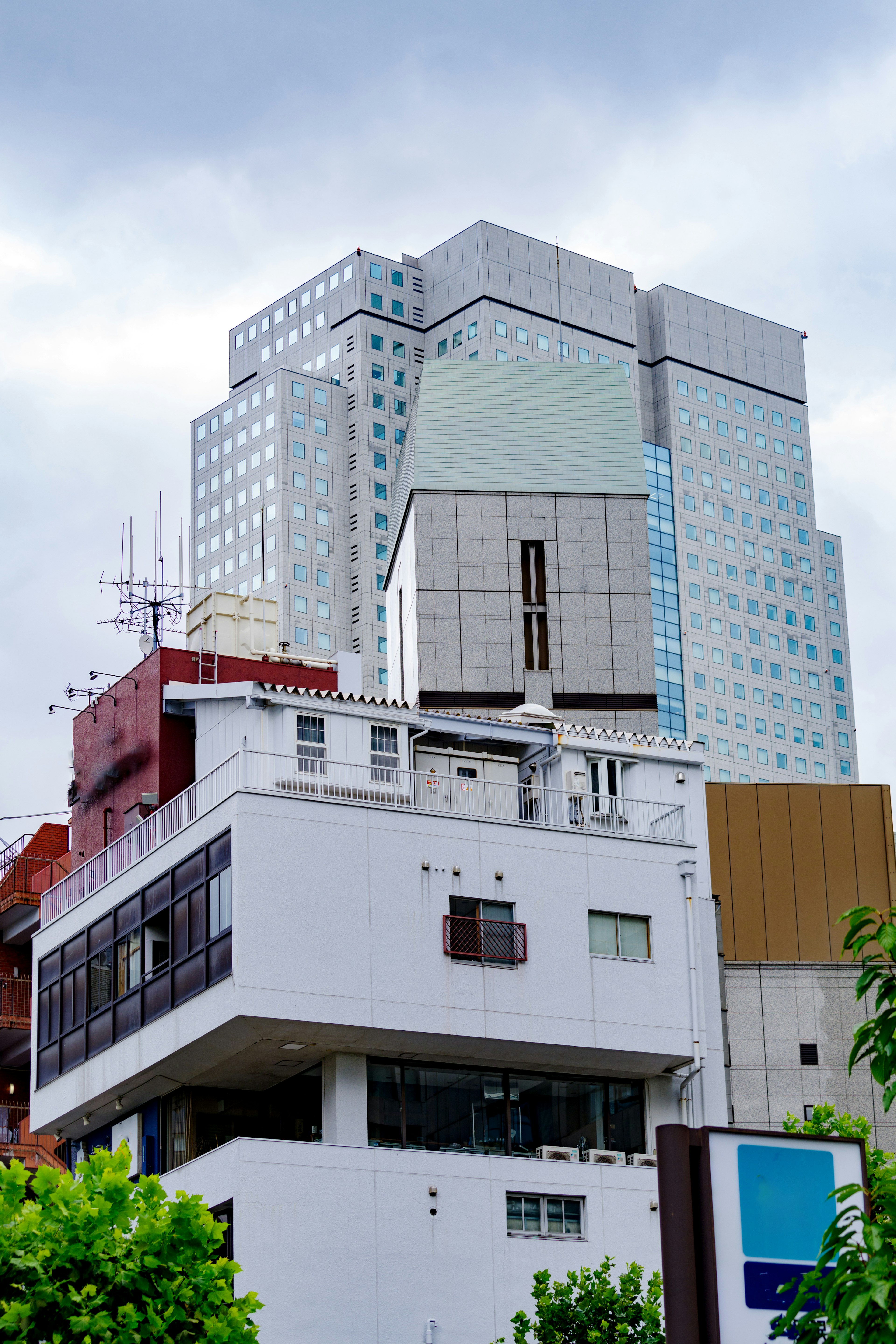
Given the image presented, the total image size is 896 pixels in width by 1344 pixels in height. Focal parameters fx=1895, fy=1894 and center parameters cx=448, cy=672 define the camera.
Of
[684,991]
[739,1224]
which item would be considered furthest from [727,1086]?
[739,1224]

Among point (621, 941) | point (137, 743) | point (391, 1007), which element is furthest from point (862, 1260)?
point (137, 743)

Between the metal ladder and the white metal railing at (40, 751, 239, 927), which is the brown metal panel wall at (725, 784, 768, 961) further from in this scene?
the white metal railing at (40, 751, 239, 927)

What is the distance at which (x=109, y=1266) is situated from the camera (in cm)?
2319

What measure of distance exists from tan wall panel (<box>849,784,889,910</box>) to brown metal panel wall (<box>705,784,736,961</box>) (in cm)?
379

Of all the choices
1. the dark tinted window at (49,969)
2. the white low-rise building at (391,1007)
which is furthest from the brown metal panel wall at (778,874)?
the dark tinted window at (49,969)

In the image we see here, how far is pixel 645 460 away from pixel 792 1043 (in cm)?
9354

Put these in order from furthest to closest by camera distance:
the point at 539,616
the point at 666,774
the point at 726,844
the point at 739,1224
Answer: the point at 539,616
the point at 726,844
the point at 666,774
the point at 739,1224

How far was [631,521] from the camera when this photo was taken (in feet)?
222

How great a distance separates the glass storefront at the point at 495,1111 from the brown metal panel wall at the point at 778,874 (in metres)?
8.76

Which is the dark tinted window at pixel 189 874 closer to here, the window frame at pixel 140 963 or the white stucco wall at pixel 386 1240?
the window frame at pixel 140 963

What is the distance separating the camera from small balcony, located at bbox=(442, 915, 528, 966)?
4231 cm

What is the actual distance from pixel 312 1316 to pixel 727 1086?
15810 mm

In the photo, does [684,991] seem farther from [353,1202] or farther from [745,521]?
[745,521]

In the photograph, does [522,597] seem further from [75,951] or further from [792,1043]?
[75,951]
